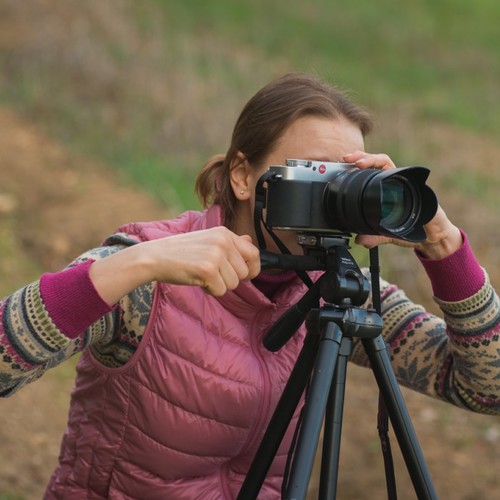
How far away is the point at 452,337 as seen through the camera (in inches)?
72.3

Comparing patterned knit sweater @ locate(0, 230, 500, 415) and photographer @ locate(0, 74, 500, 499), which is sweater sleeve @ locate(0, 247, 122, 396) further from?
photographer @ locate(0, 74, 500, 499)

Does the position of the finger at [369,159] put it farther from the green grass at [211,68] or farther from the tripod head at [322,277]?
the green grass at [211,68]

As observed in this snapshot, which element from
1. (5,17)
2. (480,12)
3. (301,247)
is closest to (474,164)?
(5,17)

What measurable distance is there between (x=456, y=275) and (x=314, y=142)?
38 centimetres

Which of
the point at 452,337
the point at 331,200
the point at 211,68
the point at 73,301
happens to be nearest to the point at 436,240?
the point at 452,337

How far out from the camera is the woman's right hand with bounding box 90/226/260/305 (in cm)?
141

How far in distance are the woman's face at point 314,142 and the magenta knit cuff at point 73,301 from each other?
0.39 meters

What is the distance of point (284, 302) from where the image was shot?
1.83m

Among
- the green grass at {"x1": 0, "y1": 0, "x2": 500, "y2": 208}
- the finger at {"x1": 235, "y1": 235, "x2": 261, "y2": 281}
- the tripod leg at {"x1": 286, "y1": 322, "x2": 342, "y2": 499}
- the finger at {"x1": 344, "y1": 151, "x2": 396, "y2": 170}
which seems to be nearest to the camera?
the tripod leg at {"x1": 286, "y1": 322, "x2": 342, "y2": 499}

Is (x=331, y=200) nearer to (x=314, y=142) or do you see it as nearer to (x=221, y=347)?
(x=314, y=142)

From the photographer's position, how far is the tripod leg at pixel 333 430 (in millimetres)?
1406

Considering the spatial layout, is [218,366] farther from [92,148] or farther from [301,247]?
[92,148]

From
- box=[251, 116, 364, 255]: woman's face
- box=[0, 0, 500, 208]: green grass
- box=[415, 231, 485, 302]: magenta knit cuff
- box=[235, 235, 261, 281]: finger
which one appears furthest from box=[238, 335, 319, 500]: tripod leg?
box=[0, 0, 500, 208]: green grass

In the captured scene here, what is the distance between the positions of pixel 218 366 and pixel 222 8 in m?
8.06
